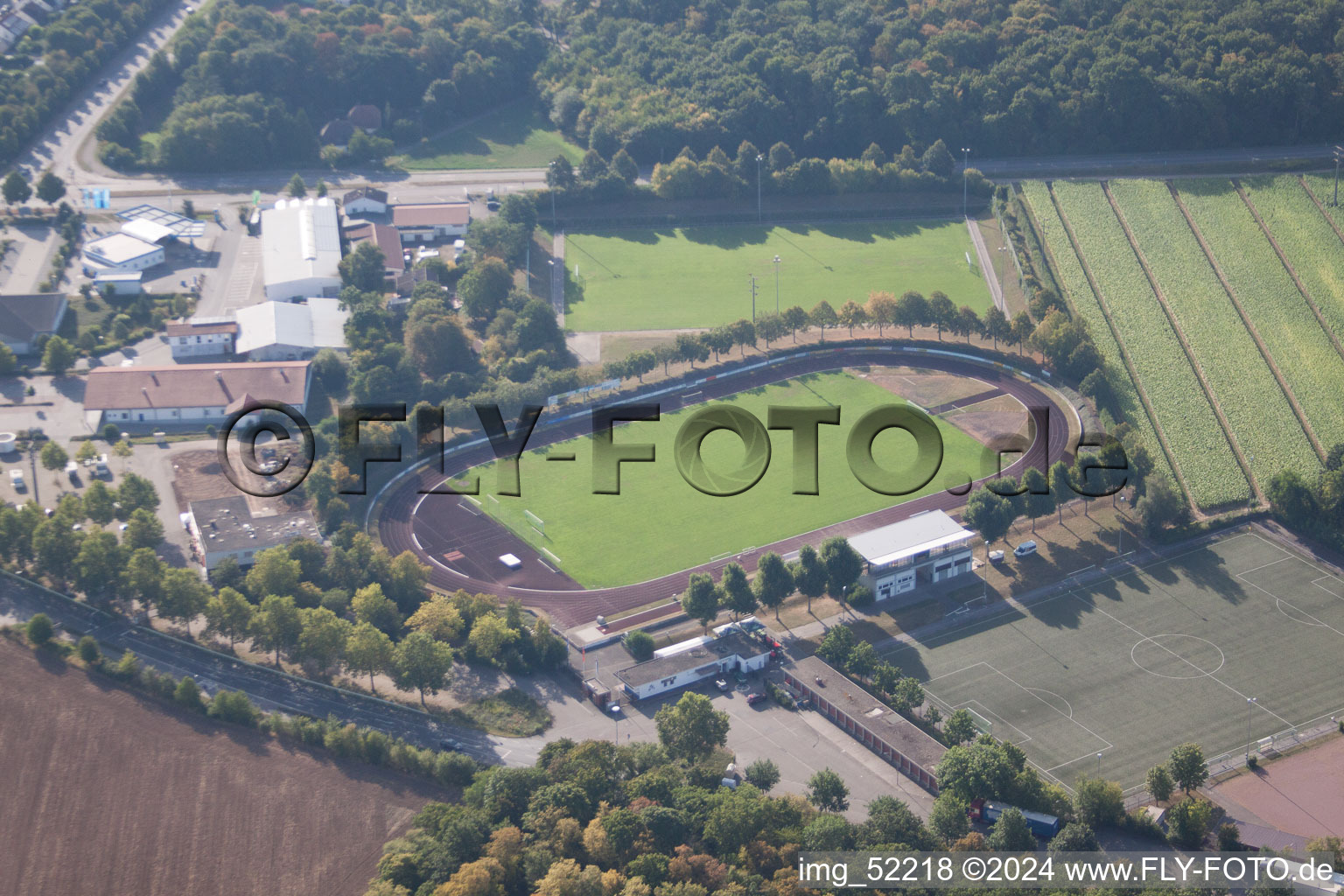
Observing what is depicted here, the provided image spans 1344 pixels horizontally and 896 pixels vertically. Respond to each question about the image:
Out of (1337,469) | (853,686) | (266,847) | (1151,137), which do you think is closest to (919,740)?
(853,686)

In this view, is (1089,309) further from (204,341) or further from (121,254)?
(121,254)

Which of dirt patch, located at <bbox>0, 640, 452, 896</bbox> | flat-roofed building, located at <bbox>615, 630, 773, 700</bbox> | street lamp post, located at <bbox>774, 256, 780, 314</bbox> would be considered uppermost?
street lamp post, located at <bbox>774, 256, 780, 314</bbox>

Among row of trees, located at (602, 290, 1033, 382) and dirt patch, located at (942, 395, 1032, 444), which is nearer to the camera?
dirt patch, located at (942, 395, 1032, 444)

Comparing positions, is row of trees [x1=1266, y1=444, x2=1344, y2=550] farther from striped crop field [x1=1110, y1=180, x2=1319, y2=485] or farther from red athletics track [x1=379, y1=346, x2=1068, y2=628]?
red athletics track [x1=379, y1=346, x2=1068, y2=628]

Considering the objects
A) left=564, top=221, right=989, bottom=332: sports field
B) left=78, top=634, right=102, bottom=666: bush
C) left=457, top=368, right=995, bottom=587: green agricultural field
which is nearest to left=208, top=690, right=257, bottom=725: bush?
left=78, top=634, right=102, bottom=666: bush

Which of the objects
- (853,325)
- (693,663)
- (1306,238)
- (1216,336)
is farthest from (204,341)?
(1306,238)

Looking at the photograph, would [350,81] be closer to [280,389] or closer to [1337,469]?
[280,389]

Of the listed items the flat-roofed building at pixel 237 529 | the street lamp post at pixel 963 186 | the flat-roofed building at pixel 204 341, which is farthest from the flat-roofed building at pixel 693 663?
the street lamp post at pixel 963 186
